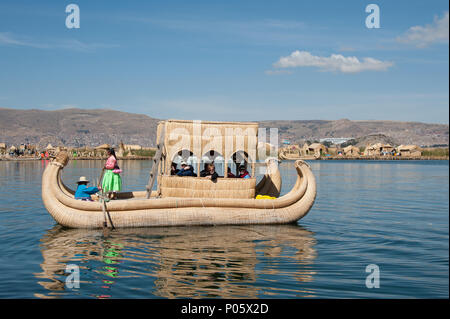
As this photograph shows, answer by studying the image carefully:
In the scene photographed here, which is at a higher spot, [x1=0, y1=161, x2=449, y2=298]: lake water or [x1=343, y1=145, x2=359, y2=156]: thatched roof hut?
[x1=343, y1=145, x2=359, y2=156]: thatched roof hut

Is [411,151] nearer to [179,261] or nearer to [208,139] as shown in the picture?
[208,139]

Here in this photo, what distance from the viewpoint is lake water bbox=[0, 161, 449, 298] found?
25.2 ft

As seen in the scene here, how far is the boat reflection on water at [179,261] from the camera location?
767 cm

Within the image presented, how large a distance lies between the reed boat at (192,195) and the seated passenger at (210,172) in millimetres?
142

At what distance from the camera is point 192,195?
13.4m

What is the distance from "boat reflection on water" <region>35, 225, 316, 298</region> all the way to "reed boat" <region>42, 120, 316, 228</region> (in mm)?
364

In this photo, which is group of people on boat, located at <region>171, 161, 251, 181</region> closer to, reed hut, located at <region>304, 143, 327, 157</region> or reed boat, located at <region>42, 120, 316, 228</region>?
reed boat, located at <region>42, 120, 316, 228</region>

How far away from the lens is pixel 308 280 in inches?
325

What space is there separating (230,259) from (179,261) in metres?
1.15

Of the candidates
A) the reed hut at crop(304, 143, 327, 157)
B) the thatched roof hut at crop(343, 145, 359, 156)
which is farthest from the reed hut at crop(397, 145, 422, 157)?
the reed hut at crop(304, 143, 327, 157)

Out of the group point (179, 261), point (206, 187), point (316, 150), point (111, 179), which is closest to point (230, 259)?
point (179, 261)

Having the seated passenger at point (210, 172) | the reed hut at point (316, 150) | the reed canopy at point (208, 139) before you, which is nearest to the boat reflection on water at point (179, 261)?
the seated passenger at point (210, 172)
